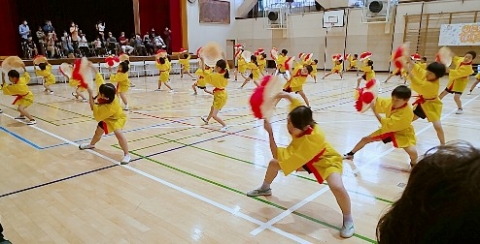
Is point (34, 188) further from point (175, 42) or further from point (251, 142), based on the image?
point (175, 42)

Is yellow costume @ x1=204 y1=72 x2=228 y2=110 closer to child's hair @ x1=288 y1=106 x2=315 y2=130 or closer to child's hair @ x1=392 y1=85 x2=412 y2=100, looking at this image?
child's hair @ x1=392 y1=85 x2=412 y2=100

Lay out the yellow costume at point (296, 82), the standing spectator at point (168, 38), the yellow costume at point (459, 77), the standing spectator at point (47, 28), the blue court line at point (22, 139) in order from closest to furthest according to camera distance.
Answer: the blue court line at point (22, 139) < the yellow costume at point (459, 77) < the yellow costume at point (296, 82) < the standing spectator at point (47, 28) < the standing spectator at point (168, 38)

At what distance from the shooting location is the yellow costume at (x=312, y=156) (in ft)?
9.59

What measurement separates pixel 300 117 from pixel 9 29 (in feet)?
57.6

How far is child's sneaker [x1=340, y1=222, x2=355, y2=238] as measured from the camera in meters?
2.87

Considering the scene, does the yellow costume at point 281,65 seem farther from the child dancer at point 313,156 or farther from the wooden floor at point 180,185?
the child dancer at point 313,156

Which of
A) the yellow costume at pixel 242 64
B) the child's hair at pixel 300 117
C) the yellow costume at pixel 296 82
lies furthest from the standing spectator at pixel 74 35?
the child's hair at pixel 300 117

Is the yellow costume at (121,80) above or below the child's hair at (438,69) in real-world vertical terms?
below

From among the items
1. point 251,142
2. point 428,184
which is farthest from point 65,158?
point 428,184

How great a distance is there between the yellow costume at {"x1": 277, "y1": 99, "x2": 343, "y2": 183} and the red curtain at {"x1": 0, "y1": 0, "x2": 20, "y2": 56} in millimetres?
17260

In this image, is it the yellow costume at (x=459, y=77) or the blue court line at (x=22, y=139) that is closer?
the blue court line at (x=22, y=139)

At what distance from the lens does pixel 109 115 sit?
4.75 meters

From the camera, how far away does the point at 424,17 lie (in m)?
17.0

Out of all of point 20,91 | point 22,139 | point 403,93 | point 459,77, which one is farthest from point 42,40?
point 403,93
